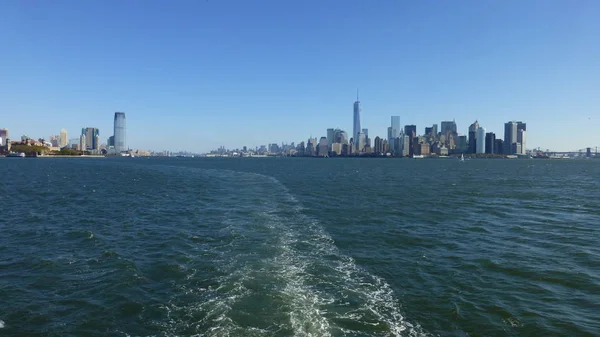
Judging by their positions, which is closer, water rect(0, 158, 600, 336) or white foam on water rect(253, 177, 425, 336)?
white foam on water rect(253, 177, 425, 336)

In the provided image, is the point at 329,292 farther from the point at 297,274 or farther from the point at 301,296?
the point at 297,274

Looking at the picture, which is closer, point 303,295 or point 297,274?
point 303,295

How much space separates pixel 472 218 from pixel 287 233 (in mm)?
16880

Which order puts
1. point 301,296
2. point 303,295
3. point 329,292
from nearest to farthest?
1. point 301,296
2. point 303,295
3. point 329,292

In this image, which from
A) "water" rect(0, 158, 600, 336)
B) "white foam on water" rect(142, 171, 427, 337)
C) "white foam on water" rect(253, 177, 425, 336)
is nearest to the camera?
"white foam on water" rect(142, 171, 427, 337)

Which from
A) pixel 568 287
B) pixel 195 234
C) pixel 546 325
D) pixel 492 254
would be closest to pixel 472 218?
pixel 492 254

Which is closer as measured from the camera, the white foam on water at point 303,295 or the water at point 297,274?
the white foam on water at point 303,295

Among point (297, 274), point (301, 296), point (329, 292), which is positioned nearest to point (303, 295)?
point (301, 296)

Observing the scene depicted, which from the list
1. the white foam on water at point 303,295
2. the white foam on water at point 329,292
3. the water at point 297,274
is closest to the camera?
the white foam on water at point 303,295

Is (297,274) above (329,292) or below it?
above

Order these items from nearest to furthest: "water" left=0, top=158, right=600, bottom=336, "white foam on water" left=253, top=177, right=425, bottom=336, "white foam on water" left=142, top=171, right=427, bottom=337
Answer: "white foam on water" left=142, top=171, right=427, bottom=337 < "white foam on water" left=253, top=177, right=425, bottom=336 < "water" left=0, top=158, right=600, bottom=336

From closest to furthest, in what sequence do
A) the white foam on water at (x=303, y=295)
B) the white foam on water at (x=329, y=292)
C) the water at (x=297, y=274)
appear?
1. the white foam on water at (x=303, y=295)
2. the white foam on water at (x=329, y=292)
3. the water at (x=297, y=274)

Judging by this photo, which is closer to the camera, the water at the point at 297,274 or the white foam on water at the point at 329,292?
the white foam on water at the point at 329,292

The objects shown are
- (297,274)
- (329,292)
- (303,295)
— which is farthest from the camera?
(297,274)
